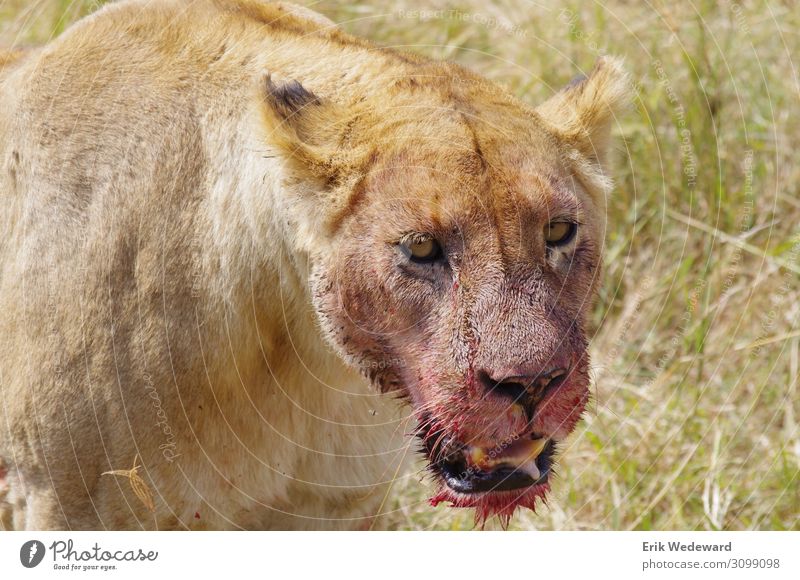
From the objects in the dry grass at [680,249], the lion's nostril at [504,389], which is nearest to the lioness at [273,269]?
the lion's nostril at [504,389]

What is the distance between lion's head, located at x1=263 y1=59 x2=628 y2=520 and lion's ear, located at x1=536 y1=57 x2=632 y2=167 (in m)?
0.13

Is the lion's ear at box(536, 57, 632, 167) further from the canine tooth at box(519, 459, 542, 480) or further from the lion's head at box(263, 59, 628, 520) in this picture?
the canine tooth at box(519, 459, 542, 480)

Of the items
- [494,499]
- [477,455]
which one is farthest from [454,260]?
[494,499]

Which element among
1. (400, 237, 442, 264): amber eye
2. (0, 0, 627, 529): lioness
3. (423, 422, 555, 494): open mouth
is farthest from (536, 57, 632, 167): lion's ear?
(423, 422, 555, 494): open mouth

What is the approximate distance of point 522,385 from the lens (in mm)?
2572

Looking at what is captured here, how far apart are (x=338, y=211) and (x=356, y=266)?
137 millimetres

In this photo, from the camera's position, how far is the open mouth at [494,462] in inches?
106

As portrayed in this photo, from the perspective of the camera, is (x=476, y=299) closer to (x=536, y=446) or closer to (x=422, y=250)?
(x=422, y=250)

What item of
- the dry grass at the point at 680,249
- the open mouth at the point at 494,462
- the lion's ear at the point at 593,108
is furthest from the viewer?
the dry grass at the point at 680,249

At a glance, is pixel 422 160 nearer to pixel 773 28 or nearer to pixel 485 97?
pixel 485 97
